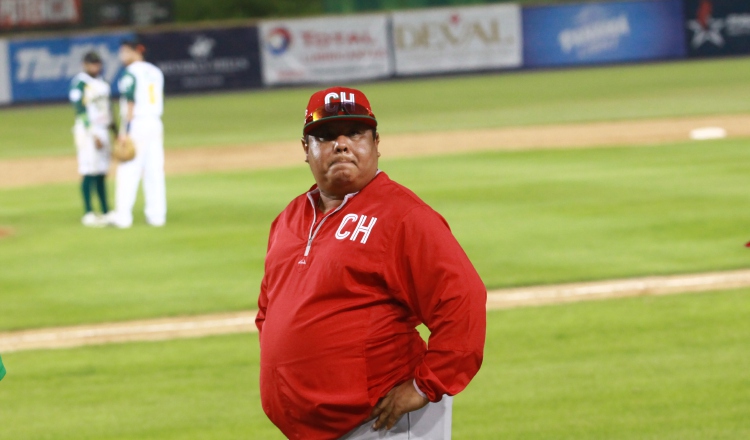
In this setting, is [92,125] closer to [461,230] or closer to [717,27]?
[461,230]

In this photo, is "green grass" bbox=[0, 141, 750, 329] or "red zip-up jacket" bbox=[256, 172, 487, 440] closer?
"red zip-up jacket" bbox=[256, 172, 487, 440]

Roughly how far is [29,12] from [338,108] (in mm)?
38526

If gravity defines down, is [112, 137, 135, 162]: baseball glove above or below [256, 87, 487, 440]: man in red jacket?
below

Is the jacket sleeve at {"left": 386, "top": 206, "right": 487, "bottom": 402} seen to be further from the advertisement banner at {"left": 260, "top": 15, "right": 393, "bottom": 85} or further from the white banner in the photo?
the white banner

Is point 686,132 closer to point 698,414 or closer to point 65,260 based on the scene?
point 65,260

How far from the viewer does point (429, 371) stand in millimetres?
3201

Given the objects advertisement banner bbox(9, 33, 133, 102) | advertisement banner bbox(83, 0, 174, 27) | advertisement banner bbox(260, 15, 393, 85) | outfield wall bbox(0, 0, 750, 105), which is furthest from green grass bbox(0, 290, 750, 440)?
advertisement banner bbox(83, 0, 174, 27)

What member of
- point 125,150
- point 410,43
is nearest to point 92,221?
point 125,150

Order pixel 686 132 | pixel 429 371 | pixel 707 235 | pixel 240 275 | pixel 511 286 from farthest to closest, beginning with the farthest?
pixel 686 132 < pixel 707 235 < pixel 240 275 < pixel 511 286 < pixel 429 371

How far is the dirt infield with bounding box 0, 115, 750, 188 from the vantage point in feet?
64.3

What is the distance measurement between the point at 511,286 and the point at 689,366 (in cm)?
285

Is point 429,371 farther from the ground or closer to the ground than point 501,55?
farther from the ground

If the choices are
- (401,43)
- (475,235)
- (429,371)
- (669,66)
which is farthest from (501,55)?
(429,371)

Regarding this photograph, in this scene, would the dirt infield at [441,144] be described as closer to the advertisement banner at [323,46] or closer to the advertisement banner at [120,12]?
the advertisement banner at [323,46]
